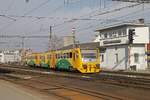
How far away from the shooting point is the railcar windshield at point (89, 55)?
130 feet

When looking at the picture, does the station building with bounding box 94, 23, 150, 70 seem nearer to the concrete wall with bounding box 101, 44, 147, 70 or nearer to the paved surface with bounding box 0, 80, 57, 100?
the concrete wall with bounding box 101, 44, 147, 70

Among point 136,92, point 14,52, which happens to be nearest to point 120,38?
point 136,92

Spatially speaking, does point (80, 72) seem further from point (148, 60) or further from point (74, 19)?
point (148, 60)

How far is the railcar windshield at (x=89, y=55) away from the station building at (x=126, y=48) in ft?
61.2

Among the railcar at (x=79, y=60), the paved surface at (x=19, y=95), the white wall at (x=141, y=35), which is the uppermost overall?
the white wall at (x=141, y=35)

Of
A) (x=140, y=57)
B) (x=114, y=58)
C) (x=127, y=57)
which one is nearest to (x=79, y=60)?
(x=127, y=57)

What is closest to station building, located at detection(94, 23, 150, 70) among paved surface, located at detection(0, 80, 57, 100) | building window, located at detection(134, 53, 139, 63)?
building window, located at detection(134, 53, 139, 63)

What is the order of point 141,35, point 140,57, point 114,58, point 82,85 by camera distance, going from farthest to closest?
point 114,58 → point 141,35 → point 140,57 → point 82,85

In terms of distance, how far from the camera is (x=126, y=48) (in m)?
60.3

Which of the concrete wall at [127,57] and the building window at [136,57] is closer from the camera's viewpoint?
the concrete wall at [127,57]

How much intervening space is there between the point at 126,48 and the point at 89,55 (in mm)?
21526

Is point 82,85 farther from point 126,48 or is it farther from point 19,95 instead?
point 126,48

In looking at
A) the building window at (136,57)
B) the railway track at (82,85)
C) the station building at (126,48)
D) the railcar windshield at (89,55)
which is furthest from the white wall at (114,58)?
the railway track at (82,85)

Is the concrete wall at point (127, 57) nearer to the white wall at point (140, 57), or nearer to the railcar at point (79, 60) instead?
the white wall at point (140, 57)
